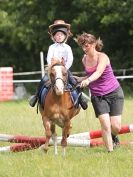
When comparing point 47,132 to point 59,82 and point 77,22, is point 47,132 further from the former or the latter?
point 77,22

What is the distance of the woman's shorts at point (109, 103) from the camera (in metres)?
10.0

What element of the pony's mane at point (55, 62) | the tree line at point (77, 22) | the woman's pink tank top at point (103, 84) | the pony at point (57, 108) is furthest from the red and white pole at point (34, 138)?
the tree line at point (77, 22)

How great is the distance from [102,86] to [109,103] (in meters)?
0.30

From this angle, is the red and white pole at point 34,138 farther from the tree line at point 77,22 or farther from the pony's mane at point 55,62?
the tree line at point 77,22

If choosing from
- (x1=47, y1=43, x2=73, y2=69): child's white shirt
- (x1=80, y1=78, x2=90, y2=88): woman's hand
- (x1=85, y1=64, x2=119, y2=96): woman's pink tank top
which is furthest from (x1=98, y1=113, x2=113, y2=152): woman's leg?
(x1=47, y1=43, x2=73, y2=69): child's white shirt

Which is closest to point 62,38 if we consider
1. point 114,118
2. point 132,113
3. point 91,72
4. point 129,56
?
point 91,72

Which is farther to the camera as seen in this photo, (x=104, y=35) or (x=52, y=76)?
(x=104, y=35)

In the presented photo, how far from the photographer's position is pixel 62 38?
1020 centimetres

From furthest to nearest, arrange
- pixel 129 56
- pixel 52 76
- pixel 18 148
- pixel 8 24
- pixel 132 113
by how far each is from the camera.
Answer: pixel 8 24 < pixel 129 56 < pixel 132 113 < pixel 18 148 < pixel 52 76

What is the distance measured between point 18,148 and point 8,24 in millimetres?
25958

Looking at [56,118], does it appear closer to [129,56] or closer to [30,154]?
[30,154]

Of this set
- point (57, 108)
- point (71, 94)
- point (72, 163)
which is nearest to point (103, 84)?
point (71, 94)

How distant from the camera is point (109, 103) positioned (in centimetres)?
1015

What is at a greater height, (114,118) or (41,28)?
(41,28)
